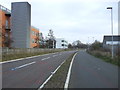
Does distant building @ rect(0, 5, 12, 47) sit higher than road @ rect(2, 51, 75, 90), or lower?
higher

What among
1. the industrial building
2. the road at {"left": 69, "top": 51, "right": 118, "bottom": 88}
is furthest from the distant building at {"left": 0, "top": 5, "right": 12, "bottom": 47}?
the road at {"left": 69, "top": 51, "right": 118, "bottom": 88}

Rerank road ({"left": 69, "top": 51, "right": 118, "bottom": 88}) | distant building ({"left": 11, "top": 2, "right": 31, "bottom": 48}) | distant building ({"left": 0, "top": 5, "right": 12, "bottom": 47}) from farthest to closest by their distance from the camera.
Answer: distant building ({"left": 11, "top": 2, "right": 31, "bottom": 48})
distant building ({"left": 0, "top": 5, "right": 12, "bottom": 47})
road ({"left": 69, "top": 51, "right": 118, "bottom": 88})

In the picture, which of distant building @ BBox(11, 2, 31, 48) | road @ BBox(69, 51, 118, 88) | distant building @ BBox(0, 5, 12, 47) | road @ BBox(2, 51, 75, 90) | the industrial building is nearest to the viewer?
road @ BBox(69, 51, 118, 88)

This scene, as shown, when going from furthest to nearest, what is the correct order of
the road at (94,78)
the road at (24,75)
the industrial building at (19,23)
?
1. the industrial building at (19,23)
2. the road at (24,75)
3. the road at (94,78)

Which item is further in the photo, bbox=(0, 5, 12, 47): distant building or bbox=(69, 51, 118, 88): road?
bbox=(0, 5, 12, 47): distant building

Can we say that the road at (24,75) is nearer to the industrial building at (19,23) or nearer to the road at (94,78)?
the road at (94,78)

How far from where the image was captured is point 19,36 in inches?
2744

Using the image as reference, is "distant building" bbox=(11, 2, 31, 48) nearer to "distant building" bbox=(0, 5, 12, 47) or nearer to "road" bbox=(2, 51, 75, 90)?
"distant building" bbox=(0, 5, 12, 47)

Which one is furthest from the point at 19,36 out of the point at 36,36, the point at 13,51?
the point at 13,51

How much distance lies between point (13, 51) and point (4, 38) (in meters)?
20.8

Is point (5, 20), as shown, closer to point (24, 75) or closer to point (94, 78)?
point (24, 75)

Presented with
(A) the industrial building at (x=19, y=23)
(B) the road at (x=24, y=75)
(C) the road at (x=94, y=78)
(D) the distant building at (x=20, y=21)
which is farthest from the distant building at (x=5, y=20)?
(C) the road at (x=94, y=78)

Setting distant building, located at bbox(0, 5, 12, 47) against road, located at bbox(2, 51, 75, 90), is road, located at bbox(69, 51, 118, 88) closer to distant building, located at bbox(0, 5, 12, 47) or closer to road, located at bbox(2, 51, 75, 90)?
road, located at bbox(2, 51, 75, 90)

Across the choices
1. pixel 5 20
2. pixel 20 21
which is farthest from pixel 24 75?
pixel 20 21
